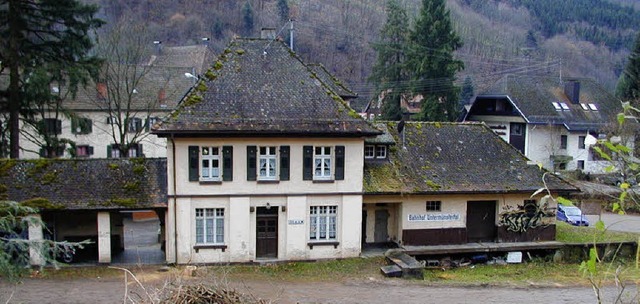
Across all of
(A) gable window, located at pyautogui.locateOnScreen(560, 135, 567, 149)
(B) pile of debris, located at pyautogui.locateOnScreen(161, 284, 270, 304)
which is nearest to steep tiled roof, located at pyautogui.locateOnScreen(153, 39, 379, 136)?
(B) pile of debris, located at pyautogui.locateOnScreen(161, 284, 270, 304)

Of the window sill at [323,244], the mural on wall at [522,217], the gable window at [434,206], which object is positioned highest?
the gable window at [434,206]

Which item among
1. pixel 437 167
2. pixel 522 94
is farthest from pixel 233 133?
pixel 522 94

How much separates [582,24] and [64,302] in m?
104

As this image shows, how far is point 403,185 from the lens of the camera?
79.8 ft

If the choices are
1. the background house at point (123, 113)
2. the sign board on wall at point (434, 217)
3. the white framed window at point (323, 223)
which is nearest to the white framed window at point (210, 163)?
the white framed window at point (323, 223)

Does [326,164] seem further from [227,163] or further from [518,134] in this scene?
[518,134]

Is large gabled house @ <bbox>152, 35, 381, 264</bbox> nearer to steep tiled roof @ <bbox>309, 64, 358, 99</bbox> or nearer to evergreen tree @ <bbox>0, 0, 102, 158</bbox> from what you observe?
steep tiled roof @ <bbox>309, 64, 358, 99</bbox>

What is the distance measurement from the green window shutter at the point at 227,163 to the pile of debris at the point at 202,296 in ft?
51.6

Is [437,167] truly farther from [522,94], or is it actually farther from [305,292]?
[522,94]

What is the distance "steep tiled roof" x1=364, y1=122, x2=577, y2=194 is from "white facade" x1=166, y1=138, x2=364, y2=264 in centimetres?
145

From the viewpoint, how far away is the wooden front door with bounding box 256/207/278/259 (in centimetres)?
2281

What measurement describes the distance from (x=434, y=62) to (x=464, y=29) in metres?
46.2

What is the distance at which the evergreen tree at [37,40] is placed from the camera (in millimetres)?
25609

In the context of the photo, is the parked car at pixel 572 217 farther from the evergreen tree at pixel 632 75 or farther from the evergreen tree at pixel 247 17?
the evergreen tree at pixel 247 17
